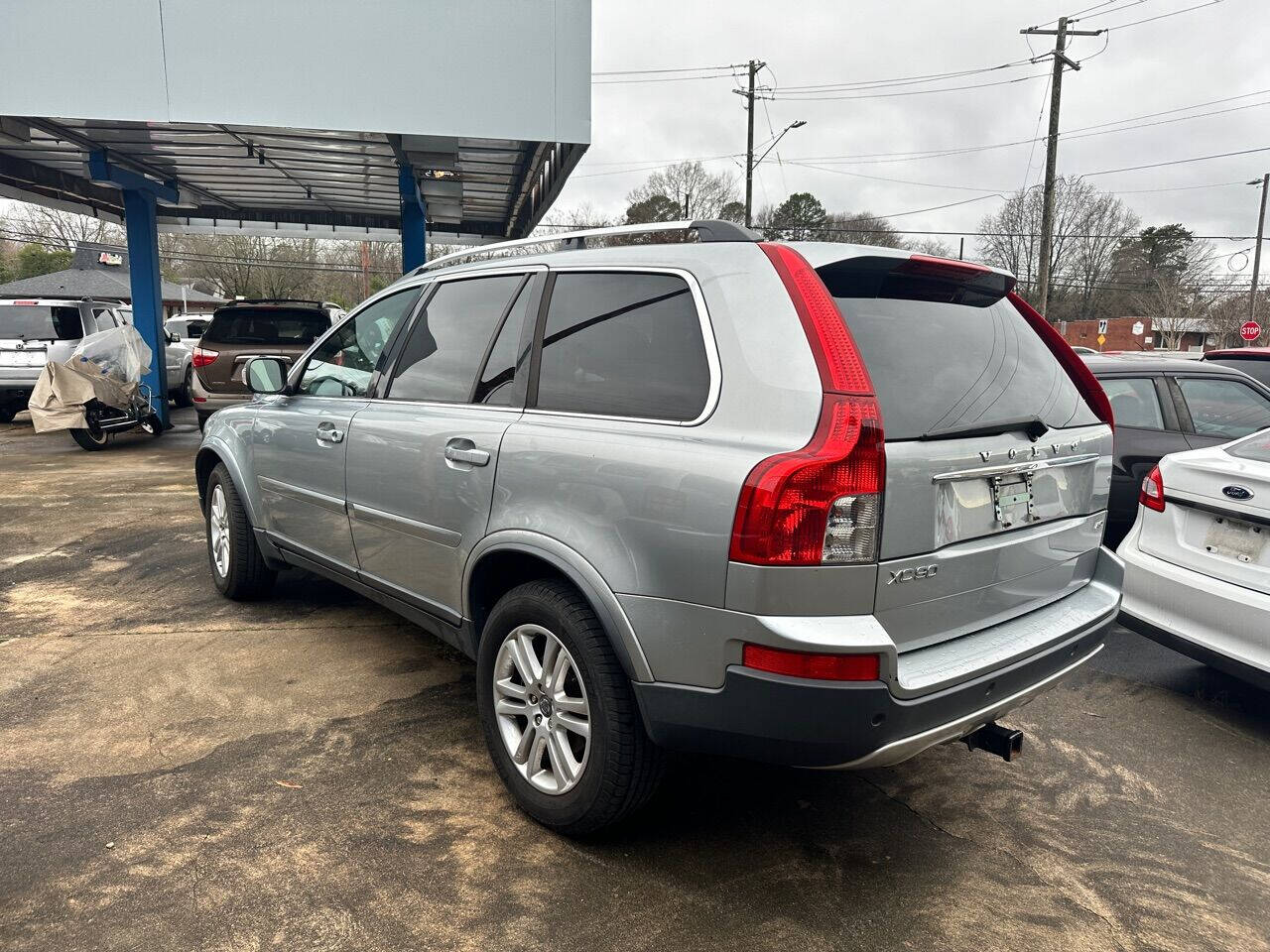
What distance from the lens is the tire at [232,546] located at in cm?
463

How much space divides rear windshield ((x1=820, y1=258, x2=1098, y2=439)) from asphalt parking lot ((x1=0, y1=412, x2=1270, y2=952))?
52.3 inches

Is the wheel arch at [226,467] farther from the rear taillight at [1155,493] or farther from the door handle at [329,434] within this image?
the rear taillight at [1155,493]

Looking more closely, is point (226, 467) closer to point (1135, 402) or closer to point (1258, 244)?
point (1135, 402)

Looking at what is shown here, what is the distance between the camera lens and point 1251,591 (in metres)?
3.39

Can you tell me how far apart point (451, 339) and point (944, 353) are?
1807 mm

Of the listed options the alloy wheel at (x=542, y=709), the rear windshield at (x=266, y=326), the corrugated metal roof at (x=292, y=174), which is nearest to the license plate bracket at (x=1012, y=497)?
the alloy wheel at (x=542, y=709)

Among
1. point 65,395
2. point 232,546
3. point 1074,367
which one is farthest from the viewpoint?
point 65,395

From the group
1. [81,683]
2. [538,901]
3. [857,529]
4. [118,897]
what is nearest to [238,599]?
[81,683]

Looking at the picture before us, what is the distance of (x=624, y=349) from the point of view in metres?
2.56

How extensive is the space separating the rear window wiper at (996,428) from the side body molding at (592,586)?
3.00 ft

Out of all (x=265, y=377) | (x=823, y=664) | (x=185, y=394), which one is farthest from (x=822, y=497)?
(x=185, y=394)

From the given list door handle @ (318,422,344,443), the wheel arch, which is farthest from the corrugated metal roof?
door handle @ (318,422,344,443)

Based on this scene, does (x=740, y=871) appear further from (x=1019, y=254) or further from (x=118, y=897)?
(x=1019, y=254)

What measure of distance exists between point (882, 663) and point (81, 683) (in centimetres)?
349
